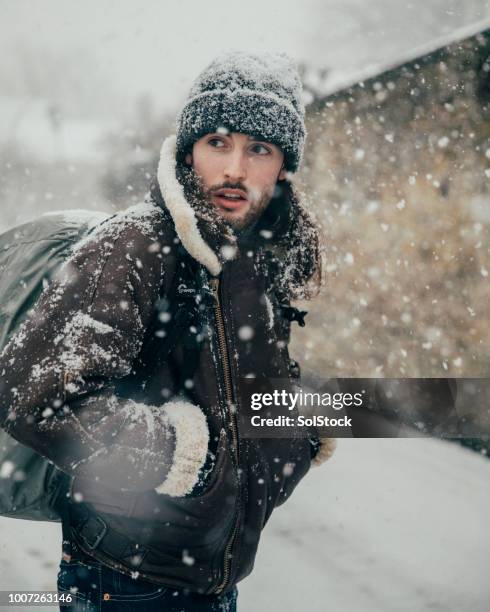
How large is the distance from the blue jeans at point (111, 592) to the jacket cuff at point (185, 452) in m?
0.31

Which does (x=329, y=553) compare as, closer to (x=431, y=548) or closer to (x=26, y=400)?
(x=431, y=548)

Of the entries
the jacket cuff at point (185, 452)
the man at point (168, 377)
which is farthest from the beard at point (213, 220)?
the jacket cuff at point (185, 452)

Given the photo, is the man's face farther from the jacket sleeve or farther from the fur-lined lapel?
the jacket sleeve

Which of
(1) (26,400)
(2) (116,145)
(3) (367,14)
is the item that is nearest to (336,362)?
(1) (26,400)

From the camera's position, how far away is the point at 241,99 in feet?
5.22

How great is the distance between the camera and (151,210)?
1321mm

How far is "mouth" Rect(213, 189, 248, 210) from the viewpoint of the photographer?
1.48 meters

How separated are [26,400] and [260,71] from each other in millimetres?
1176

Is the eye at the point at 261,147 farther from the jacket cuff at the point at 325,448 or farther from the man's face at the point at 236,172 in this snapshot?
the jacket cuff at the point at 325,448

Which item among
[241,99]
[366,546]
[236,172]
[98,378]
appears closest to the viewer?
[98,378]

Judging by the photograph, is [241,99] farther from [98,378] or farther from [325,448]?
[325,448]

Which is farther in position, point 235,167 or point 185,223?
point 235,167

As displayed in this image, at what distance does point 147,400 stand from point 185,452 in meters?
0.16

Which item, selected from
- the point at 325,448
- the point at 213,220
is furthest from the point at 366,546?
the point at 213,220
